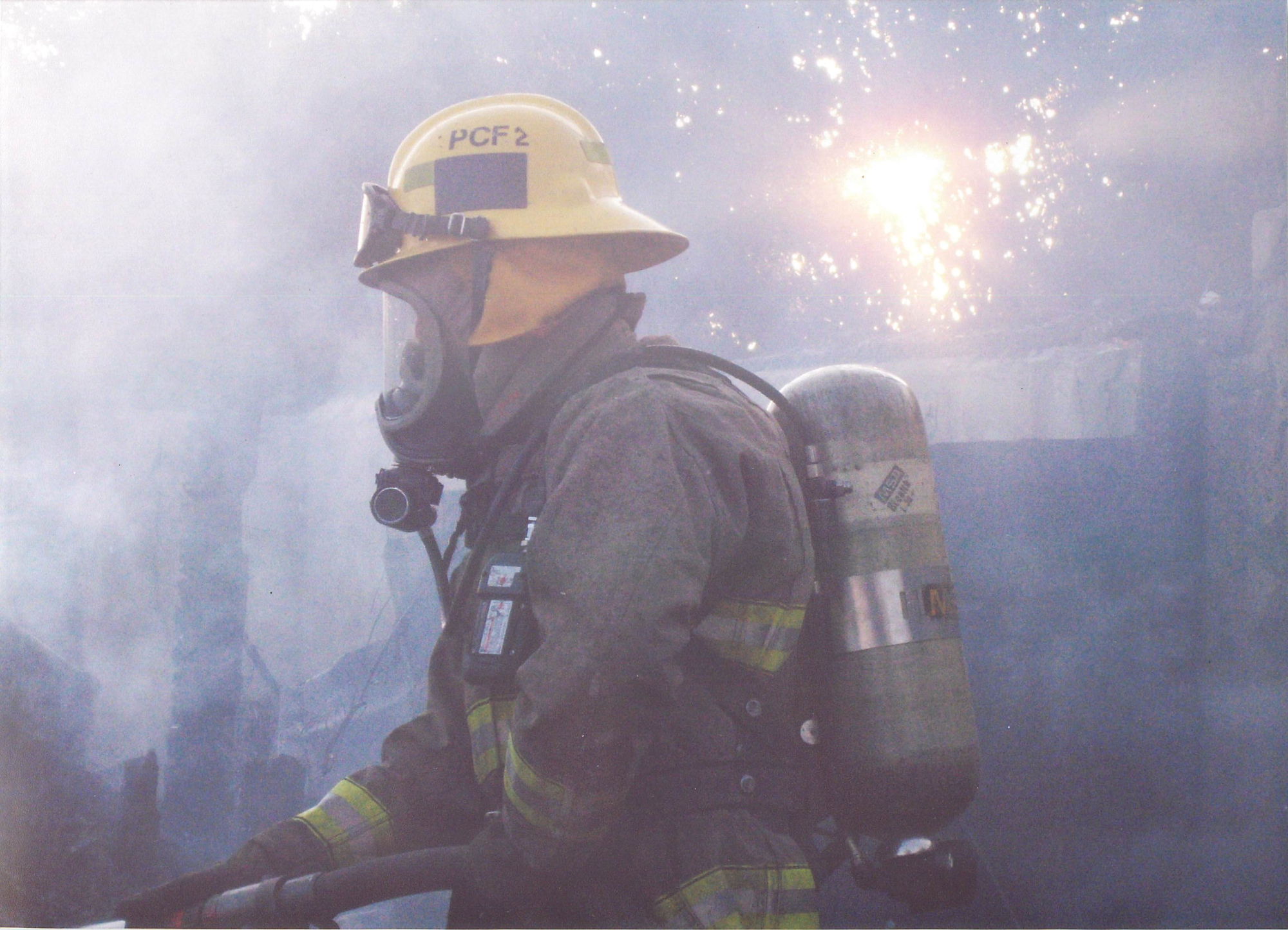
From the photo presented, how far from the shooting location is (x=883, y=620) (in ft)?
6.13

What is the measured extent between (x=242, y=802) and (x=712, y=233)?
9114 mm

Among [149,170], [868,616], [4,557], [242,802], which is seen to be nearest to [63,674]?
[4,557]

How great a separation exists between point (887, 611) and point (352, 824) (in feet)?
4.35

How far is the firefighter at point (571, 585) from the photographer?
1.24 metres

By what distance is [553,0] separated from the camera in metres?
11.9

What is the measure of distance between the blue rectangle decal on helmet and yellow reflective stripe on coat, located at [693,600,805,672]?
40.5 inches

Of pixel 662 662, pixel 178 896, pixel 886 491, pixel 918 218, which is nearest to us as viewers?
pixel 662 662

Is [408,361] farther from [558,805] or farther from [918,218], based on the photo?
[918,218]

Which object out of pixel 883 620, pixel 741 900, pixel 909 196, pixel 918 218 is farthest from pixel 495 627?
pixel 909 196

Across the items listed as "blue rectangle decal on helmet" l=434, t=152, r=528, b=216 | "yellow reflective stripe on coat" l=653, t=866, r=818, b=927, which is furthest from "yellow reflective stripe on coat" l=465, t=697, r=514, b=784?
"blue rectangle decal on helmet" l=434, t=152, r=528, b=216

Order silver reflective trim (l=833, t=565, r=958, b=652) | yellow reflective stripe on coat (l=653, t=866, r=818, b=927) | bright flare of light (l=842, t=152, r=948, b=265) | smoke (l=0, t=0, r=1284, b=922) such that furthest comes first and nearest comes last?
bright flare of light (l=842, t=152, r=948, b=265), smoke (l=0, t=0, r=1284, b=922), silver reflective trim (l=833, t=565, r=958, b=652), yellow reflective stripe on coat (l=653, t=866, r=818, b=927)

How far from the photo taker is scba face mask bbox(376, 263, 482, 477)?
6.01 feet

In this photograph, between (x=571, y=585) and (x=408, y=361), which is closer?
(x=571, y=585)

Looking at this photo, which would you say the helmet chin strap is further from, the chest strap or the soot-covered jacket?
the chest strap
